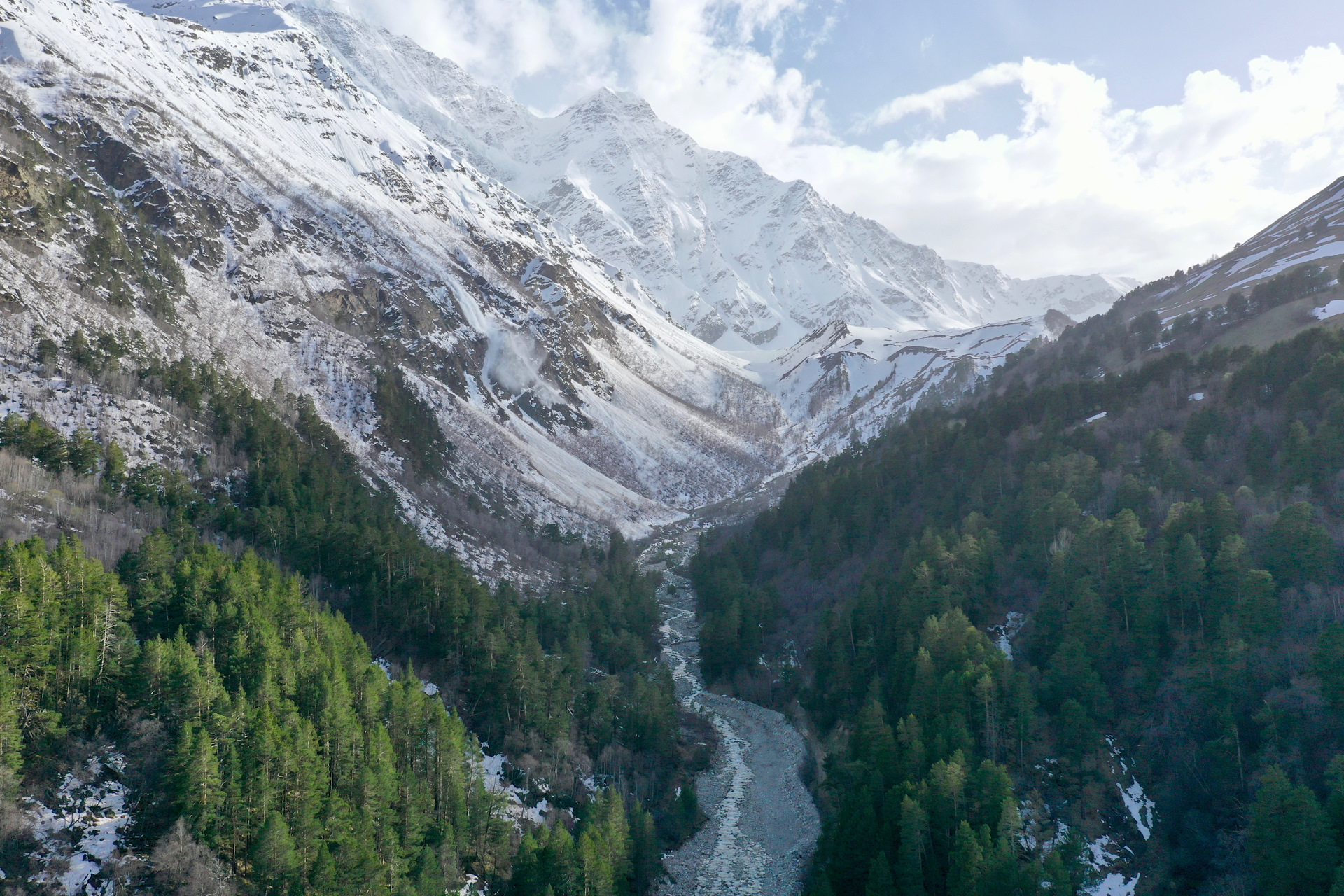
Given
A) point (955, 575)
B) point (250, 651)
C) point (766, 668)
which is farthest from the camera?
point (766, 668)

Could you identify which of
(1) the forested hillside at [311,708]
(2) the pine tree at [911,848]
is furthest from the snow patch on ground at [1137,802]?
(1) the forested hillside at [311,708]

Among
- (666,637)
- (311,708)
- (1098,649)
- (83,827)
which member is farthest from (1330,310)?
(83,827)

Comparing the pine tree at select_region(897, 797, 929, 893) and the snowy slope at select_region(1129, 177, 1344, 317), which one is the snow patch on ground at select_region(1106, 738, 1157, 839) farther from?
the snowy slope at select_region(1129, 177, 1344, 317)

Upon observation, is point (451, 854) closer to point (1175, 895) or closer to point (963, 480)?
point (1175, 895)

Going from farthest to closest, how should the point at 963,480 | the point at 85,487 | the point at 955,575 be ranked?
the point at 963,480
the point at 85,487
the point at 955,575

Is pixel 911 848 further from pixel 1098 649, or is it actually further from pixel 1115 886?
pixel 1098 649

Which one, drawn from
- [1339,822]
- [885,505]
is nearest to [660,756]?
[1339,822]

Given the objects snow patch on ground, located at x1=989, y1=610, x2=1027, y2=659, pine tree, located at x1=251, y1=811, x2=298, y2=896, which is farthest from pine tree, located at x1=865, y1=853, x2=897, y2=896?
pine tree, located at x1=251, y1=811, x2=298, y2=896
